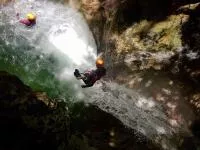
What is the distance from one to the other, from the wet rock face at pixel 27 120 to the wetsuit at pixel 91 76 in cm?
213

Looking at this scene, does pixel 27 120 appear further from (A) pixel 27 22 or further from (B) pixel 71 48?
(A) pixel 27 22

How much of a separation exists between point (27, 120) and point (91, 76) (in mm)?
2974

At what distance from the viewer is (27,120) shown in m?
4.74

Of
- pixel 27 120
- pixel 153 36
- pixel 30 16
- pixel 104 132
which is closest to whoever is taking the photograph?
pixel 27 120

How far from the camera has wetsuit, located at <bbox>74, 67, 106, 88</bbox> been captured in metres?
7.41

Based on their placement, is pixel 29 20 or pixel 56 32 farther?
pixel 56 32

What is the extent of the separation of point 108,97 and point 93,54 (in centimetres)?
179

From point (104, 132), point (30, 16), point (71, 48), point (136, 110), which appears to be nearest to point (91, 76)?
point (136, 110)

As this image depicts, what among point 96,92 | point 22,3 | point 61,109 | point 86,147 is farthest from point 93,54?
point 86,147

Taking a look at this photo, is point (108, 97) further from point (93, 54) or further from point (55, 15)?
point (55, 15)

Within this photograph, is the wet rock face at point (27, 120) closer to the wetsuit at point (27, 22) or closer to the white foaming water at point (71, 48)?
the white foaming water at point (71, 48)

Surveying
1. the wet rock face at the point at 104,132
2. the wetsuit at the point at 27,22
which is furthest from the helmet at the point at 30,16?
the wet rock face at the point at 104,132

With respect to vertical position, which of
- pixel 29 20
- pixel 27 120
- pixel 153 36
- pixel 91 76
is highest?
pixel 29 20

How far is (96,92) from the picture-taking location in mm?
7723
